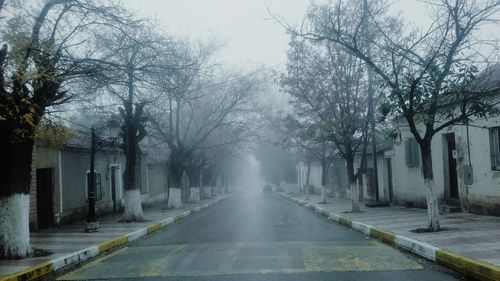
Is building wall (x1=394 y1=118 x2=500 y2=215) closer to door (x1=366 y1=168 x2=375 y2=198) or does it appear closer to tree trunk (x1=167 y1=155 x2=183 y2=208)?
door (x1=366 y1=168 x2=375 y2=198)

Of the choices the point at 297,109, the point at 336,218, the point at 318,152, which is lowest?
the point at 336,218

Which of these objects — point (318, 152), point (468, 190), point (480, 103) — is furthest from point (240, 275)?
point (318, 152)

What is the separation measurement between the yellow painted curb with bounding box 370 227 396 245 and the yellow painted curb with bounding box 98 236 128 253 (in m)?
6.67

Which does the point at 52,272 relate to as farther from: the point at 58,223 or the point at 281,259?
the point at 58,223

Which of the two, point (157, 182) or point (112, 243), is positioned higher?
point (157, 182)

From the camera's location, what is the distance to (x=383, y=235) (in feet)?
41.7

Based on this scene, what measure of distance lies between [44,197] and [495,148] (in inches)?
580

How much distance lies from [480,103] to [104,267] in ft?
28.7

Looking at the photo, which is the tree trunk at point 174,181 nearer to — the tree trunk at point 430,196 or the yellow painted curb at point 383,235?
the yellow painted curb at point 383,235

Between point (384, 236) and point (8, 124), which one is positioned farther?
point (384, 236)

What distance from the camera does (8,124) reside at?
404 inches

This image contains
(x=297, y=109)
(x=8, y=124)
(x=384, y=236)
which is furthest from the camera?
(x=297, y=109)

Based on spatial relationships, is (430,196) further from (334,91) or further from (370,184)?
(370,184)

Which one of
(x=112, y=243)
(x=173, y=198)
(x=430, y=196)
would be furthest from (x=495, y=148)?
(x=173, y=198)
